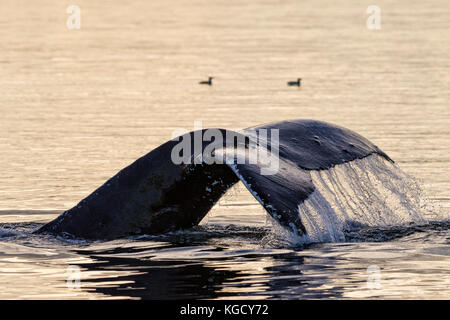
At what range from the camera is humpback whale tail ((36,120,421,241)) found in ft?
24.3

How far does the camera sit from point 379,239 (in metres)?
8.89

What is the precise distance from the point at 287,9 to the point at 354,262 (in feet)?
158

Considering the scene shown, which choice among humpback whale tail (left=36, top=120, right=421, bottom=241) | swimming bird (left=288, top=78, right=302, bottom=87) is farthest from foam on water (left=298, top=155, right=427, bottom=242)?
swimming bird (left=288, top=78, right=302, bottom=87)

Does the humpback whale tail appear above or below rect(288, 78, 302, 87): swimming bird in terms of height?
below

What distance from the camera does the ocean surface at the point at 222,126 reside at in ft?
25.1

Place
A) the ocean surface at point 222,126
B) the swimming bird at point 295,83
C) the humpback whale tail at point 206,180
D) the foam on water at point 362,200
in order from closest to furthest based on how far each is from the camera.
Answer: the humpback whale tail at point 206,180, the ocean surface at point 222,126, the foam on water at point 362,200, the swimming bird at point 295,83

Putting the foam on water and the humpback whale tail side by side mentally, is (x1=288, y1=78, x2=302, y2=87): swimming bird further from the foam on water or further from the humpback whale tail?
the humpback whale tail

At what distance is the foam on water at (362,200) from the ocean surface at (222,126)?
0.04m

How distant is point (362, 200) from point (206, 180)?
2144 millimetres

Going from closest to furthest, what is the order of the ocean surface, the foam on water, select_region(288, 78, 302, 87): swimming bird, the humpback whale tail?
the humpback whale tail < the ocean surface < the foam on water < select_region(288, 78, 302, 87): swimming bird

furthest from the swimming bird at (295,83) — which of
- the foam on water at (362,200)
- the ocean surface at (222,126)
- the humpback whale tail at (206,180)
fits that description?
the humpback whale tail at (206,180)

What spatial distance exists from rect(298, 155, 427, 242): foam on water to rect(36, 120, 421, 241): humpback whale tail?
23 mm

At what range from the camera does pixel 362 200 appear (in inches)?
378

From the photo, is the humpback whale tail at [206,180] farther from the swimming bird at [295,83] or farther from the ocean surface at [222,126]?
the swimming bird at [295,83]
